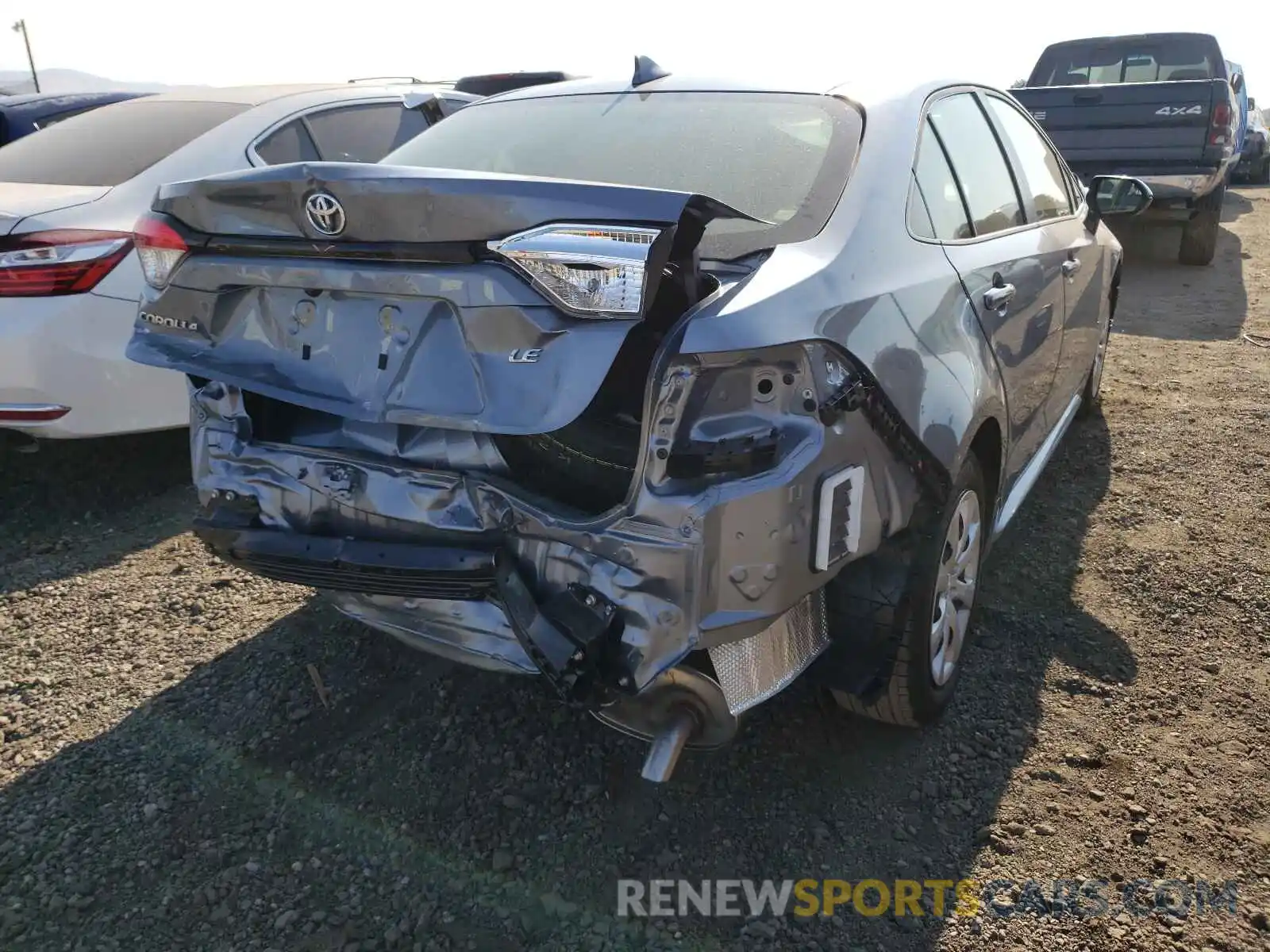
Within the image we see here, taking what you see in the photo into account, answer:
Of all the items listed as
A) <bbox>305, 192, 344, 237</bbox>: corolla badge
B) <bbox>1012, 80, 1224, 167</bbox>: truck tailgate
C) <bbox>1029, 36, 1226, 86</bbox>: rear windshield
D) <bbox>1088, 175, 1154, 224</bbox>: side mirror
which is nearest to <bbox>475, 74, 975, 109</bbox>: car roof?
<bbox>305, 192, 344, 237</bbox>: corolla badge

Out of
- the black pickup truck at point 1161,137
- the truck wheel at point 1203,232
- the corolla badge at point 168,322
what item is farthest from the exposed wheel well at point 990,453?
the truck wheel at point 1203,232

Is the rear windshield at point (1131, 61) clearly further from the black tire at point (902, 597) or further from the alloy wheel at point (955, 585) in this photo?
the black tire at point (902, 597)

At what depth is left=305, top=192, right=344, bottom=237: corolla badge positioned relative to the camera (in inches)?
85.9

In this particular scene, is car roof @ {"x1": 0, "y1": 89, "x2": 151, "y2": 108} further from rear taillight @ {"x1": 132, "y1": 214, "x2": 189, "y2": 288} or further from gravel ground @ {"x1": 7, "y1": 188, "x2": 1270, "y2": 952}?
rear taillight @ {"x1": 132, "y1": 214, "x2": 189, "y2": 288}

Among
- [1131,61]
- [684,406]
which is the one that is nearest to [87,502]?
[684,406]

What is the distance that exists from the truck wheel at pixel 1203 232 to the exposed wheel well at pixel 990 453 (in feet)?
25.9

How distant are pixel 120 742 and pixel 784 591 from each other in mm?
1960

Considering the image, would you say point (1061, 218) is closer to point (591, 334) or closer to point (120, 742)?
point (591, 334)

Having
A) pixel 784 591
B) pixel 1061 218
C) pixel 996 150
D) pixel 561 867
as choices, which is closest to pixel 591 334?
pixel 784 591

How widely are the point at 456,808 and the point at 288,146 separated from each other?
3477 mm

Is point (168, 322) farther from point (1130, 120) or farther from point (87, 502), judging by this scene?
point (1130, 120)

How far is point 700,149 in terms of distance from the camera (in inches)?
105

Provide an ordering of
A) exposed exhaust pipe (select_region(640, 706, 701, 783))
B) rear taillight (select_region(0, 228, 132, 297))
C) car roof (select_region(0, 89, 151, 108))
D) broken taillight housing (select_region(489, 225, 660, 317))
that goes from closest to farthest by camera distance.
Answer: broken taillight housing (select_region(489, 225, 660, 317))
exposed exhaust pipe (select_region(640, 706, 701, 783))
rear taillight (select_region(0, 228, 132, 297))
car roof (select_region(0, 89, 151, 108))

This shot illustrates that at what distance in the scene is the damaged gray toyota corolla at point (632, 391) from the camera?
1972 mm
